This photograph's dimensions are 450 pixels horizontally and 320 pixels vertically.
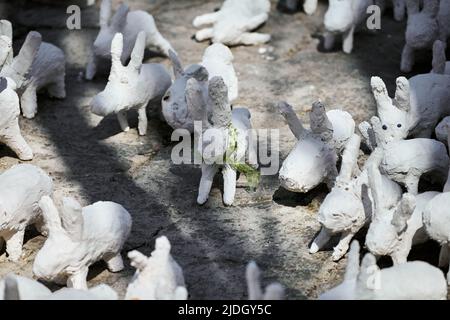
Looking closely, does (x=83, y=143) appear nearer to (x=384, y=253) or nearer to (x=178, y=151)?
(x=178, y=151)

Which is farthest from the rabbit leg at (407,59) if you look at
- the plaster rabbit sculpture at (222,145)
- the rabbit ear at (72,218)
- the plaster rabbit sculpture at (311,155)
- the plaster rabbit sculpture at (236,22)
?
the rabbit ear at (72,218)

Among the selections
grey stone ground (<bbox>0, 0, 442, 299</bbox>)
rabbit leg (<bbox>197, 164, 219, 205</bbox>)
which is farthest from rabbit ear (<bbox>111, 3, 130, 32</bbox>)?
rabbit leg (<bbox>197, 164, 219, 205</bbox>)

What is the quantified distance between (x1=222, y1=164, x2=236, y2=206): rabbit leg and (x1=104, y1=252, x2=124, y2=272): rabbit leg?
0.54 metres

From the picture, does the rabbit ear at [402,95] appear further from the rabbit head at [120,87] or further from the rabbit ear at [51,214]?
the rabbit ear at [51,214]

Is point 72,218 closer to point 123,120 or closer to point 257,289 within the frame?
point 257,289

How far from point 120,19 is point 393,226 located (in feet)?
6.39

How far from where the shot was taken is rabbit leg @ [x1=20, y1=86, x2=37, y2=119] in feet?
13.9

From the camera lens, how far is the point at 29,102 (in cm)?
424

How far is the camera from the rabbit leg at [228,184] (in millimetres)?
3576

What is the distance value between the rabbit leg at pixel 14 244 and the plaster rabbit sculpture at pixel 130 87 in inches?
31.3

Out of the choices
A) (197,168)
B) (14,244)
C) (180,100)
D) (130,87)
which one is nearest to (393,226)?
(197,168)

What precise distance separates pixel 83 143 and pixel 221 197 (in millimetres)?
775
